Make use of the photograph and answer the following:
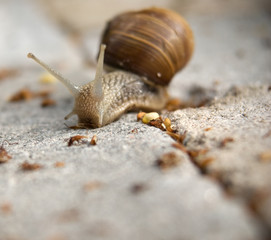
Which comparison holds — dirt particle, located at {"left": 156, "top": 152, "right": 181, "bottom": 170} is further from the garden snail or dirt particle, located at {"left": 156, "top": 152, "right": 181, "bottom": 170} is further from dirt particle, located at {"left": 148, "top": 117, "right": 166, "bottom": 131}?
the garden snail

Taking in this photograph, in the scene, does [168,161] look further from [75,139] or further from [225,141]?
[75,139]

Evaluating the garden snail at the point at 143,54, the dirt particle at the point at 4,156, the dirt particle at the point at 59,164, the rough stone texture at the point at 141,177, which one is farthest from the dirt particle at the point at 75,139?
the garden snail at the point at 143,54

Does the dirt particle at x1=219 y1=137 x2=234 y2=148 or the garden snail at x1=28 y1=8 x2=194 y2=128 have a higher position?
the garden snail at x1=28 y1=8 x2=194 y2=128

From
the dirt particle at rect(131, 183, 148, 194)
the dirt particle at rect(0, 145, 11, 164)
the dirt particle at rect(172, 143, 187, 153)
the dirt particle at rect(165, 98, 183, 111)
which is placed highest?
→ the dirt particle at rect(165, 98, 183, 111)

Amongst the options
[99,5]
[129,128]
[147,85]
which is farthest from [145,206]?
Result: [99,5]

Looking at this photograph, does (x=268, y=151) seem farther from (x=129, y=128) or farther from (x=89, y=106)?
(x=89, y=106)

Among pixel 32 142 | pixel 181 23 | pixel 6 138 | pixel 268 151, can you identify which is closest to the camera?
pixel 268 151

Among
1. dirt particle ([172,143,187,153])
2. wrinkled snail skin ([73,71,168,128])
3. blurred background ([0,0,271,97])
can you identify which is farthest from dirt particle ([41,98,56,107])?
dirt particle ([172,143,187,153])
